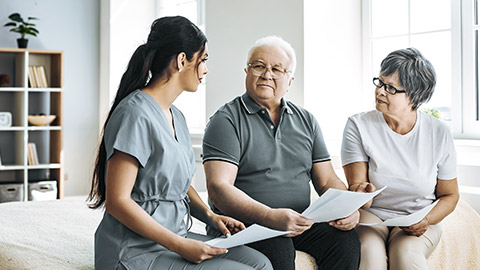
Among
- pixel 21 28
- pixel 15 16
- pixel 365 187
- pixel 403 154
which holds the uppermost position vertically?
pixel 15 16

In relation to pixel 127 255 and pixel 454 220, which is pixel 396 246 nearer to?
pixel 454 220

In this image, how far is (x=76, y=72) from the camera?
509cm

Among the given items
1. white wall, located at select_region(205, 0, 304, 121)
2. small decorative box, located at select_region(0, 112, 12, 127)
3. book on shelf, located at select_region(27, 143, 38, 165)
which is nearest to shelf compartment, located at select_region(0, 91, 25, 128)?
small decorative box, located at select_region(0, 112, 12, 127)

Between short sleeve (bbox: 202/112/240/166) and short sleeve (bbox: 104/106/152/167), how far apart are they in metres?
0.47

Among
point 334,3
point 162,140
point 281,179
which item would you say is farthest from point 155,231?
point 334,3

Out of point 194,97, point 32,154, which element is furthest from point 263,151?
point 32,154

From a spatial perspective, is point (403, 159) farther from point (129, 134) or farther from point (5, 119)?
point (5, 119)

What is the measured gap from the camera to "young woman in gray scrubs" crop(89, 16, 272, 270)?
137cm

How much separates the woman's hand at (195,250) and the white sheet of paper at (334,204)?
0.37 meters

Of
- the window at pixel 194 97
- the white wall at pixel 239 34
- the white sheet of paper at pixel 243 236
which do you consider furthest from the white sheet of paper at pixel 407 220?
the window at pixel 194 97

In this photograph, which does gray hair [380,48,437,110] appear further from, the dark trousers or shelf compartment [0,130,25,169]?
shelf compartment [0,130,25,169]

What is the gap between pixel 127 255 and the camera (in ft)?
4.57

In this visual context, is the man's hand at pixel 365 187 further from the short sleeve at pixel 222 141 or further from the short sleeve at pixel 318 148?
the short sleeve at pixel 222 141

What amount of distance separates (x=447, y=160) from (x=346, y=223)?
0.51 metres
